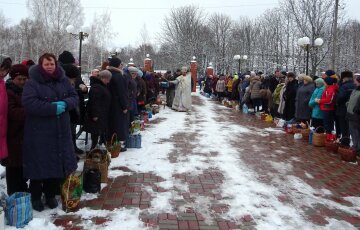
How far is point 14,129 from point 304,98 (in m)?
8.10

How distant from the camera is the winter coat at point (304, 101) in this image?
33.4 ft

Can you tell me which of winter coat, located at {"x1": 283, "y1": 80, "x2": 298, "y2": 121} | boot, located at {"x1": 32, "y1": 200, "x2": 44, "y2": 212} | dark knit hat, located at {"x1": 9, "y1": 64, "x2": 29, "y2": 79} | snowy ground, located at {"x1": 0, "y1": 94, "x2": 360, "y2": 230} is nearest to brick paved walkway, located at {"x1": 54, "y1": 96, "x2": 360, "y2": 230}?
snowy ground, located at {"x1": 0, "y1": 94, "x2": 360, "y2": 230}

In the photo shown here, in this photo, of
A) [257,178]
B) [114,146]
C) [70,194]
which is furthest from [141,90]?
[70,194]

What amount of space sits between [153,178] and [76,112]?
162 cm

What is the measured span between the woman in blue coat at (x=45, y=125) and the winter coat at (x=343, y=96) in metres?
6.34

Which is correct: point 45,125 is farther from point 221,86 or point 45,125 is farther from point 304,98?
point 221,86

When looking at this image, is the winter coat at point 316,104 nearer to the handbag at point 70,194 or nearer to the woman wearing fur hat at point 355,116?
the woman wearing fur hat at point 355,116

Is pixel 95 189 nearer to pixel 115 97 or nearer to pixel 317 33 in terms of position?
pixel 115 97

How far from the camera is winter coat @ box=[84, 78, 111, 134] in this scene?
246 inches

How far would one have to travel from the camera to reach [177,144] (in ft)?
28.2

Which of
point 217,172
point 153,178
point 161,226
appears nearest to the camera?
Answer: point 161,226

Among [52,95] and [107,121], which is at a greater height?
[52,95]

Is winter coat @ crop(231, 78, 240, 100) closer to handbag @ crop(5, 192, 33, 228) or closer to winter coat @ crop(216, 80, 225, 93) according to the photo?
winter coat @ crop(216, 80, 225, 93)

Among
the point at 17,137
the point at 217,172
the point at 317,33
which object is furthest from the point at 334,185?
the point at 317,33
